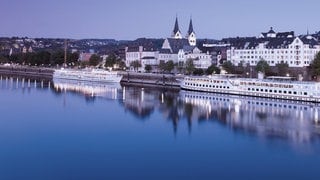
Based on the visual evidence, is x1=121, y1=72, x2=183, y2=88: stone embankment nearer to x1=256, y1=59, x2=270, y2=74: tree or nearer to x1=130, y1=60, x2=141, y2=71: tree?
x1=256, y1=59, x2=270, y2=74: tree

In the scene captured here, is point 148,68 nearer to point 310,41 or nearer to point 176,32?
point 176,32

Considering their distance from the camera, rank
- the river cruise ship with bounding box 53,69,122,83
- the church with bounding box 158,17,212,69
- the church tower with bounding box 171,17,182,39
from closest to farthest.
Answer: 1. the river cruise ship with bounding box 53,69,122,83
2. the church with bounding box 158,17,212,69
3. the church tower with bounding box 171,17,182,39

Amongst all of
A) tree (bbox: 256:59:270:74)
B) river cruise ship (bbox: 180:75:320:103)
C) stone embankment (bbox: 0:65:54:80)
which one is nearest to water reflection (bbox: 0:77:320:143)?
river cruise ship (bbox: 180:75:320:103)

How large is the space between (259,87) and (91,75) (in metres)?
12.1

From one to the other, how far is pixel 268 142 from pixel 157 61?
70.3 feet

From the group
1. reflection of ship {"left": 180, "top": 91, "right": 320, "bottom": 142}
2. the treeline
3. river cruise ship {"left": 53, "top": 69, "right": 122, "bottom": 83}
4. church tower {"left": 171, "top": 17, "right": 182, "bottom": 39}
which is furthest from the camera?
the treeline

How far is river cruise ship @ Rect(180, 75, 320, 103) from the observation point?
1564 centimetres

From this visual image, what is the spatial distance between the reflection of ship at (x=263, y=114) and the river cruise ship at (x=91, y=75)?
8.59 metres

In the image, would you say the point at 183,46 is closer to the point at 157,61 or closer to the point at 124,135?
the point at 157,61

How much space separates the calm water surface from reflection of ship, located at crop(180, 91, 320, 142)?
2 cm

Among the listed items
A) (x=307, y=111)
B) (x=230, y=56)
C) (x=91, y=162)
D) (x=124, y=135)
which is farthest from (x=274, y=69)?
(x=91, y=162)

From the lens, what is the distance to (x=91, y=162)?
8.52m

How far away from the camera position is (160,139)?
A: 34.2 feet

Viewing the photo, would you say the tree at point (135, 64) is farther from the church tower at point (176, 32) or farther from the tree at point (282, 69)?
the tree at point (282, 69)
